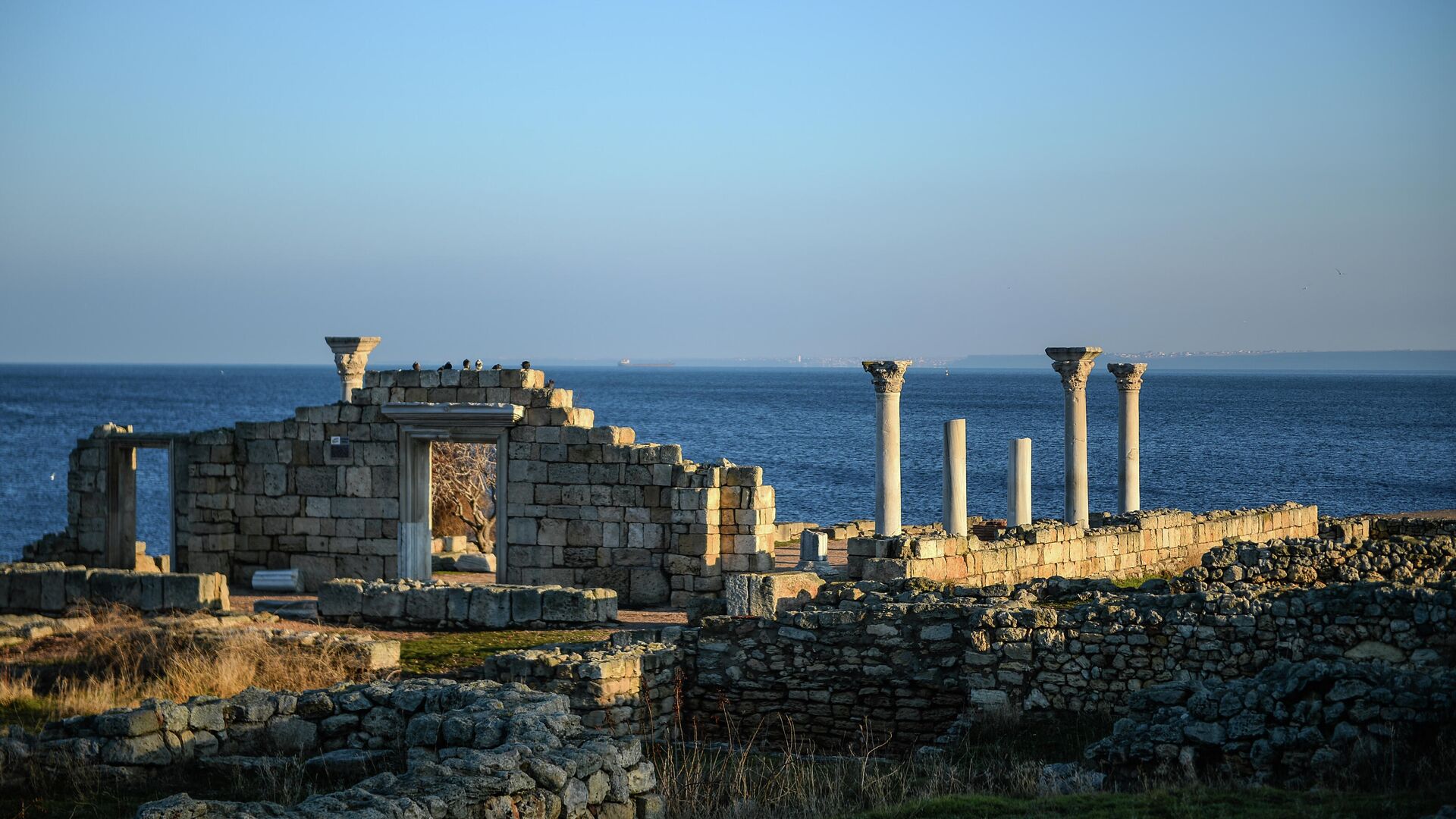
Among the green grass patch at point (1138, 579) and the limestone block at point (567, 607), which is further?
the green grass patch at point (1138, 579)

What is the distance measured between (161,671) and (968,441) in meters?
86.4

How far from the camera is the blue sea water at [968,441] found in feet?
188

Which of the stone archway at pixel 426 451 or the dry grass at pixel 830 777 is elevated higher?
the stone archway at pixel 426 451

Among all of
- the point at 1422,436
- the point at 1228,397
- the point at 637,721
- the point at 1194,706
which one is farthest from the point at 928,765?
the point at 1228,397

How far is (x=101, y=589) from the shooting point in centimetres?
1944

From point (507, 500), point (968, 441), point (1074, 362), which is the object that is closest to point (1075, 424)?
point (1074, 362)

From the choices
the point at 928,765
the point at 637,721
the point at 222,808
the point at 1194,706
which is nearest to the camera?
the point at 222,808

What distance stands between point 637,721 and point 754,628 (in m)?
1.40

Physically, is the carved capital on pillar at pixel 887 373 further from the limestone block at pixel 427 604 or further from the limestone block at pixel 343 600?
the limestone block at pixel 343 600

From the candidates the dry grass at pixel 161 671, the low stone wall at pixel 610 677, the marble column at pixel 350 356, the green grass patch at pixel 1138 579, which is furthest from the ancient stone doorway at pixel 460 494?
the low stone wall at pixel 610 677

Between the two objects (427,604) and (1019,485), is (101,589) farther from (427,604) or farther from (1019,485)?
(1019,485)

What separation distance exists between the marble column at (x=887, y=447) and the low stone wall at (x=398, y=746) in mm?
11052

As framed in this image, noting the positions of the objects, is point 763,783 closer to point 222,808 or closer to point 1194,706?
point 1194,706

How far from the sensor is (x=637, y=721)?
12.7m
